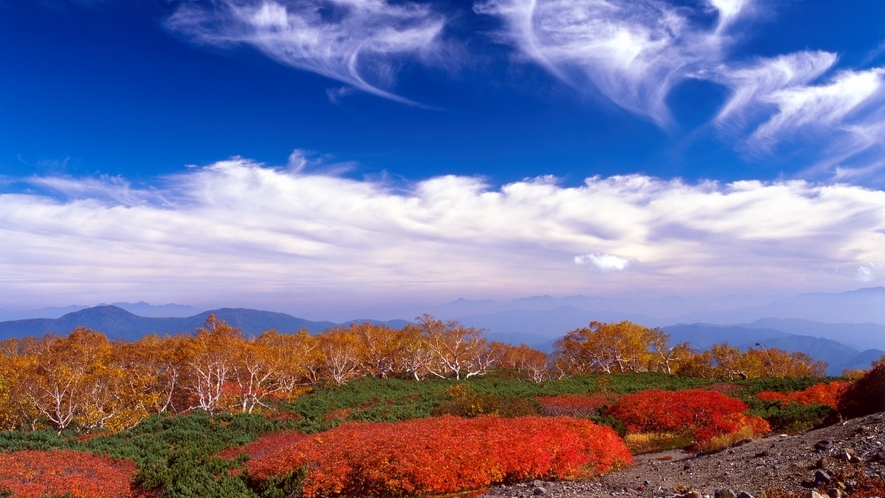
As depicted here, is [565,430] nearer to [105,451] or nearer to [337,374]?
[105,451]

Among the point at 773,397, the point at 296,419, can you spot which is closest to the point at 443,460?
the point at 296,419

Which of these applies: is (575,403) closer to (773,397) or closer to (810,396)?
(773,397)

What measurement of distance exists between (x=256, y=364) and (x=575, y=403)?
2500cm

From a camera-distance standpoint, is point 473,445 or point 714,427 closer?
point 473,445

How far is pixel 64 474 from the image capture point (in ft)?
56.5

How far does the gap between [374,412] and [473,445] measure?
17710 millimetres

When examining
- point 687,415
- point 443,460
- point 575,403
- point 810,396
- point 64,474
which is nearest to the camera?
point 443,460

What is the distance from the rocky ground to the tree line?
2888 cm

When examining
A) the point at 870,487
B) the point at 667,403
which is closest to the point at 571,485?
the point at 870,487

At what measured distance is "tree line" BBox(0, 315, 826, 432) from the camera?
1199 inches

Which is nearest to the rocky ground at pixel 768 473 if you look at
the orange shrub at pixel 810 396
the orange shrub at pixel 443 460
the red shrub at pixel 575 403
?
the orange shrub at pixel 443 460

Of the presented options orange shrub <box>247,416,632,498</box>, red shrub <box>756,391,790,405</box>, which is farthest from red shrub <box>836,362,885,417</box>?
orange shrub <box>247,416,632,498</box>

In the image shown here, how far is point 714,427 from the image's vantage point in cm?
2186

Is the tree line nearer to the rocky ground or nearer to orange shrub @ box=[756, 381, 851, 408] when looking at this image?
orange shrub @ box=[756, 381, 851, 408]
